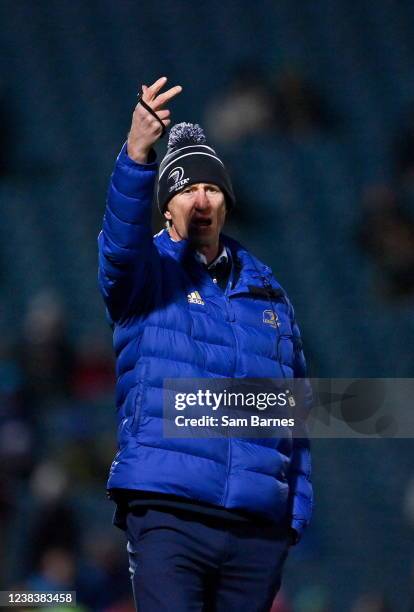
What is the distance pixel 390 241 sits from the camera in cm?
648

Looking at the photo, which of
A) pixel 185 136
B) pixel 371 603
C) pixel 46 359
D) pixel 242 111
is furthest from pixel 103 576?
pixel 242 111

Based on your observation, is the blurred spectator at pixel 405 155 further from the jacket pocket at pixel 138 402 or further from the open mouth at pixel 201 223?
the jacket pocket at pixel 138 402

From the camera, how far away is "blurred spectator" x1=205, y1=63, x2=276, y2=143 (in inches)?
278

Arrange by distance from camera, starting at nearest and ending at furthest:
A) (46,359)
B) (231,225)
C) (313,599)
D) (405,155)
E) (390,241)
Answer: (313,599), (46,359), (390,241), (231,225), (405,155)

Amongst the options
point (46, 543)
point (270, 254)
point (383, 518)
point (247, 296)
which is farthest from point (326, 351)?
point (247, 296)

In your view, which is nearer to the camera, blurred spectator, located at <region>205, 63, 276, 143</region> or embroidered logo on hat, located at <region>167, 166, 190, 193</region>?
embroidered logo on hat, located at <region>167, 166, 190, 193</region>

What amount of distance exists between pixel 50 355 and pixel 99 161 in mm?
1735

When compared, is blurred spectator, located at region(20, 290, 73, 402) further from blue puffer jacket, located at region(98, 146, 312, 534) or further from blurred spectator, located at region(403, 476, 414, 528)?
blue puffer jacket, located at region(98, 146, 312, 534)

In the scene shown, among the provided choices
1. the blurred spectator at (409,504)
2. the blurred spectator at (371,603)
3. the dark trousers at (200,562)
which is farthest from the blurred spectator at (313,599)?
the dark trousers at (200,562)

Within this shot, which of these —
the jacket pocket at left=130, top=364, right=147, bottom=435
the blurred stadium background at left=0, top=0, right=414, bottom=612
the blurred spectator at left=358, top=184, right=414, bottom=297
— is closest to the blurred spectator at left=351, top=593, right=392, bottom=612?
the blurred stadium background at left=0, top=0, right=414, bottom=612

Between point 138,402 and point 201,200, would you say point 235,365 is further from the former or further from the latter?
point 201,200

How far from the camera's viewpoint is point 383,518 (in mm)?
5609

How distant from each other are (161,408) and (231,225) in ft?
13.8

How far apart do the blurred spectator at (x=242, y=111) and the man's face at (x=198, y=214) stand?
14.2 feet
